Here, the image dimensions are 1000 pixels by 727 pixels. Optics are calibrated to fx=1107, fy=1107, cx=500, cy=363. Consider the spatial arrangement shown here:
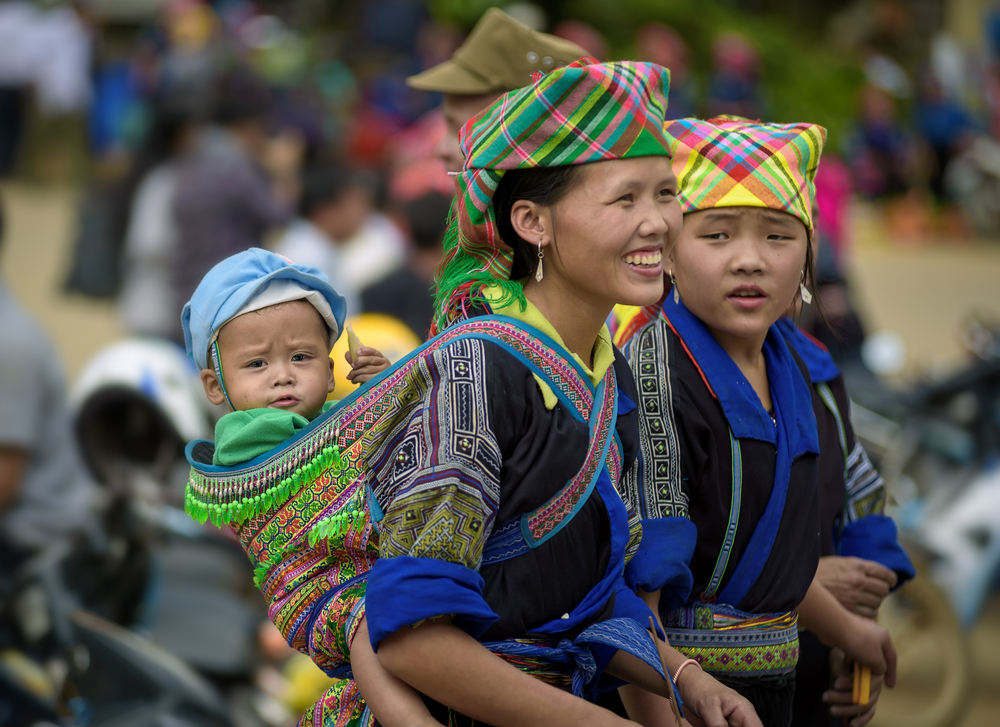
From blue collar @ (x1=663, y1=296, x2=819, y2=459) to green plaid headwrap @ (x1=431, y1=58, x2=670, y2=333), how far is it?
0.42 meters

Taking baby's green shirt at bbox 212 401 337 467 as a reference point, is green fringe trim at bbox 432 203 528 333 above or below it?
above

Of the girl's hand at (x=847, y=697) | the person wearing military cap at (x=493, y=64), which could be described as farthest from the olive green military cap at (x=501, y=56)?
the girl's hand at (x=847, y=697)

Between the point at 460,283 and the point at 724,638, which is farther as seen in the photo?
the point at 724,638

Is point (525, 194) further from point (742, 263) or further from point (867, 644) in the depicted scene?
point (867, 644)

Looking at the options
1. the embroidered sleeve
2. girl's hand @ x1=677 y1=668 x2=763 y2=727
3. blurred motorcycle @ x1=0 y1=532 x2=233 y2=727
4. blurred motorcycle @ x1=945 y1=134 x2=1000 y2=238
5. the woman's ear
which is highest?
blurred motorcycle @ x1=945 y1=134 x2=1000 y2=238

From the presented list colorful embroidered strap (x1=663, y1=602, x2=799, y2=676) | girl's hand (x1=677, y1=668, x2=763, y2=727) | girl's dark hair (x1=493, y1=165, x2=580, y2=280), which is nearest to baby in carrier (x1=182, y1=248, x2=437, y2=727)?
girl's dark hair (x1=493, y1=165, x2=580, y2=280)

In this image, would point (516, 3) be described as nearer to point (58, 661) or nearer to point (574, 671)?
Result: point (58, 661)

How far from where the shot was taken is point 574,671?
1.63 m

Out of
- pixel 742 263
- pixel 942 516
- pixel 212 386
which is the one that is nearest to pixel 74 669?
pixel 212 386

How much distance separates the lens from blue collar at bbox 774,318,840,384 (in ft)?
7.16

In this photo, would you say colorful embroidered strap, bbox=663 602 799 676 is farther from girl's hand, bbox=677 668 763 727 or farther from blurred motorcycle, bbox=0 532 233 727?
blurred motorcycle, bbox=0 532 233 727

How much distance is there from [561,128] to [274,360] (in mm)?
596

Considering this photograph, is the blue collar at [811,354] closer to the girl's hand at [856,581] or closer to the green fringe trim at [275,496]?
the girl's hand at [856,581]

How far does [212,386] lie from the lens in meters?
1.86
